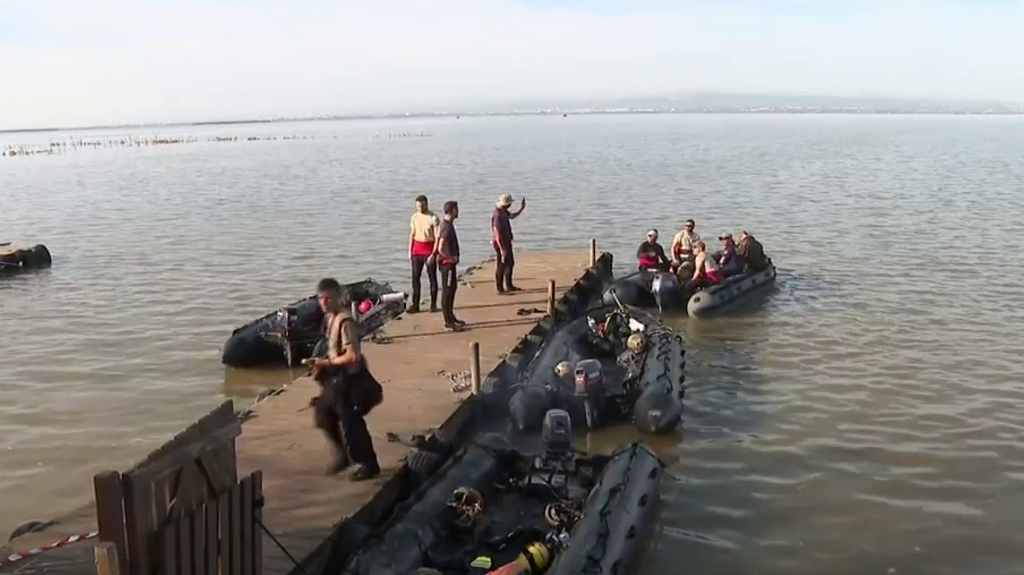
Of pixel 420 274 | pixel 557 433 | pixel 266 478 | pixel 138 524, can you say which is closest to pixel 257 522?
pixel 138 524

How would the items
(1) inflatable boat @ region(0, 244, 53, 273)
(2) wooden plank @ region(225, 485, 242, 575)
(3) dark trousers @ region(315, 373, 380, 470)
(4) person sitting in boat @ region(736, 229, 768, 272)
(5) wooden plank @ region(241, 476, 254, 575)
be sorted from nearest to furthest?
(2) wooden plank @ region(225, 485, 242, 575) → (5) wooden plank @ region(241, 476, 254, 575) → (3) dark trousers @ region(315, 373, 380, 470) → (4) person sitting in boat @ region(736, 229, 768, 272) → (1) inflatable boat @ region(0, 244, 53, 273)

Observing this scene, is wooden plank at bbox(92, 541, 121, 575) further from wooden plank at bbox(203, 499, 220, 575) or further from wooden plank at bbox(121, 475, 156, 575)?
wooden plank at bbox(203, 499, 220, 575)

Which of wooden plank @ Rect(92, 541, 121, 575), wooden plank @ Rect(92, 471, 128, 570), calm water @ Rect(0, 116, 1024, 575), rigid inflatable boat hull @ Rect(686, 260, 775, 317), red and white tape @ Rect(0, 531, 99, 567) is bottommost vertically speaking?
calm water @ Rect(0, 116, 1024, 575)

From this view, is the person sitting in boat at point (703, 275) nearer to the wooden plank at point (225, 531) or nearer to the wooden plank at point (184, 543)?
the wooden plank at point (225, 531)

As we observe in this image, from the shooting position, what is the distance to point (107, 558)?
171 inches

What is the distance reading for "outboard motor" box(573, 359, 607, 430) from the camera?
1198 centimetres

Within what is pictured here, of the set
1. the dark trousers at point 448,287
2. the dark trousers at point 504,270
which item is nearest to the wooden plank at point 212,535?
the dark trousers at point 448,287

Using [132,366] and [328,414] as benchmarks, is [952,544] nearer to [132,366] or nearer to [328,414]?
[328,414]

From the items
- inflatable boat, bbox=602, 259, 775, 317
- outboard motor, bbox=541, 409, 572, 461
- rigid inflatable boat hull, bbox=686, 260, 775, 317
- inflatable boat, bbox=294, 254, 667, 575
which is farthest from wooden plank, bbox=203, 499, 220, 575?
rigid inflatable boat hull, bbox=686, 260, 775, 317

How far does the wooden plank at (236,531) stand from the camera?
17.4ft

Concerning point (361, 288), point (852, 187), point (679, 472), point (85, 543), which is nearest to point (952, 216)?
point (852, 187)

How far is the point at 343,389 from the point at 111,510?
12.3 ft

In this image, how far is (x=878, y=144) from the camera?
83000 millimetres

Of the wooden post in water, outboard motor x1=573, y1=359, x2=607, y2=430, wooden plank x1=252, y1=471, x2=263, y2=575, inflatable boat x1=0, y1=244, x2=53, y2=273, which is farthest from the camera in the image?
inflatable boat x1=0, y1=244, x2=53, y2=273
